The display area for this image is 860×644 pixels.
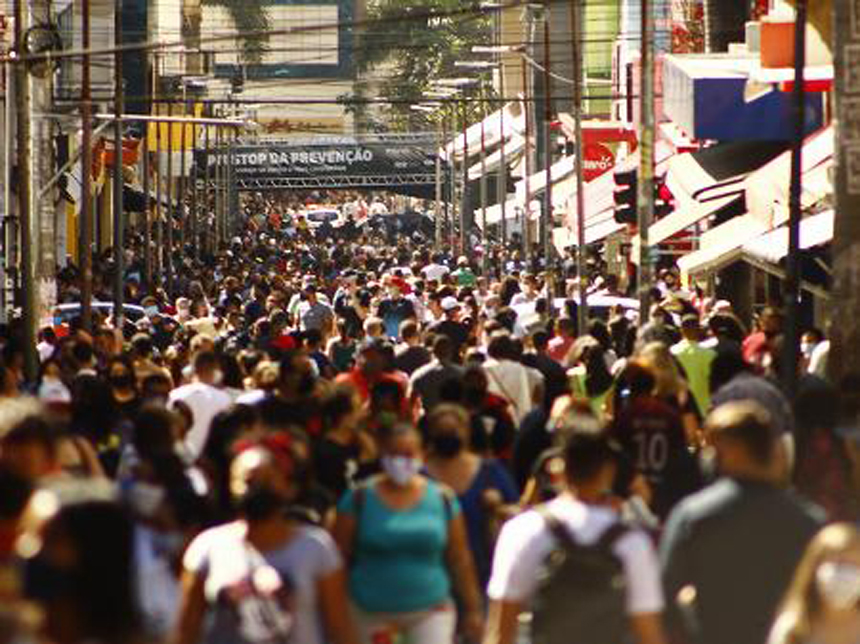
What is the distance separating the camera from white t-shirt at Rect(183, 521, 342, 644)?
992 cm

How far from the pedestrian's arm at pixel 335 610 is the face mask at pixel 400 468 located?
1296 mm

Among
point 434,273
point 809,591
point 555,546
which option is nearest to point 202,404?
point 555,546

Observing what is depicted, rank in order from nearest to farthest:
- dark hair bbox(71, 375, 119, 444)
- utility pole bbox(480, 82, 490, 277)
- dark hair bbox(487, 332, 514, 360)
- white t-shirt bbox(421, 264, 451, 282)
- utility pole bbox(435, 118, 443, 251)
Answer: dark hair bbox(71, 375, 119, 444) → dark hair bbox(487, 332, 514, 360) → white t-shirt bbox(421, 264, 451, 282) → utility pole bbox(480, 82, 490, 277) → utility pole bbox(435, 118, 443, 251)

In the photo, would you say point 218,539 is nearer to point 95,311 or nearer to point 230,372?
point 230,372

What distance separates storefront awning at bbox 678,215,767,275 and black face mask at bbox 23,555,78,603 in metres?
23.3

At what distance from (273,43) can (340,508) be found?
162 metres

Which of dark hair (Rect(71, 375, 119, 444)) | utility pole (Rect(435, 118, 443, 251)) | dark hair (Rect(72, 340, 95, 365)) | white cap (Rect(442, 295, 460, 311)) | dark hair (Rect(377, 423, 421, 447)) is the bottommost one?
utility pole (Rect(435, 118, 443, 251))

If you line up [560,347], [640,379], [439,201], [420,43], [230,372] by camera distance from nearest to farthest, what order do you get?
[640,379] → [230,372] → [560,347] → [439,201] → [420,43]

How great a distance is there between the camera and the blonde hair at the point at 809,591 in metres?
8.53

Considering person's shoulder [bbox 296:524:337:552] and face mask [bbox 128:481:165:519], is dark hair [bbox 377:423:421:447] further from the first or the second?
person's shoulder [bbox 296:524:337:552]

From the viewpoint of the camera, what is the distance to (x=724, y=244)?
3325 cm

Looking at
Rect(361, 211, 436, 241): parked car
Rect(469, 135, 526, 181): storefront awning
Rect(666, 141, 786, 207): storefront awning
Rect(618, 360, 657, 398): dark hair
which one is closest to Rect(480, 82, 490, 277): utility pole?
Rect(469, 135, 526, 181): storefront awning

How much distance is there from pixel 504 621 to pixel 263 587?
3.18 ft

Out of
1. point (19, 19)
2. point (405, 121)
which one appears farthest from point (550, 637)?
point (405, 121)
